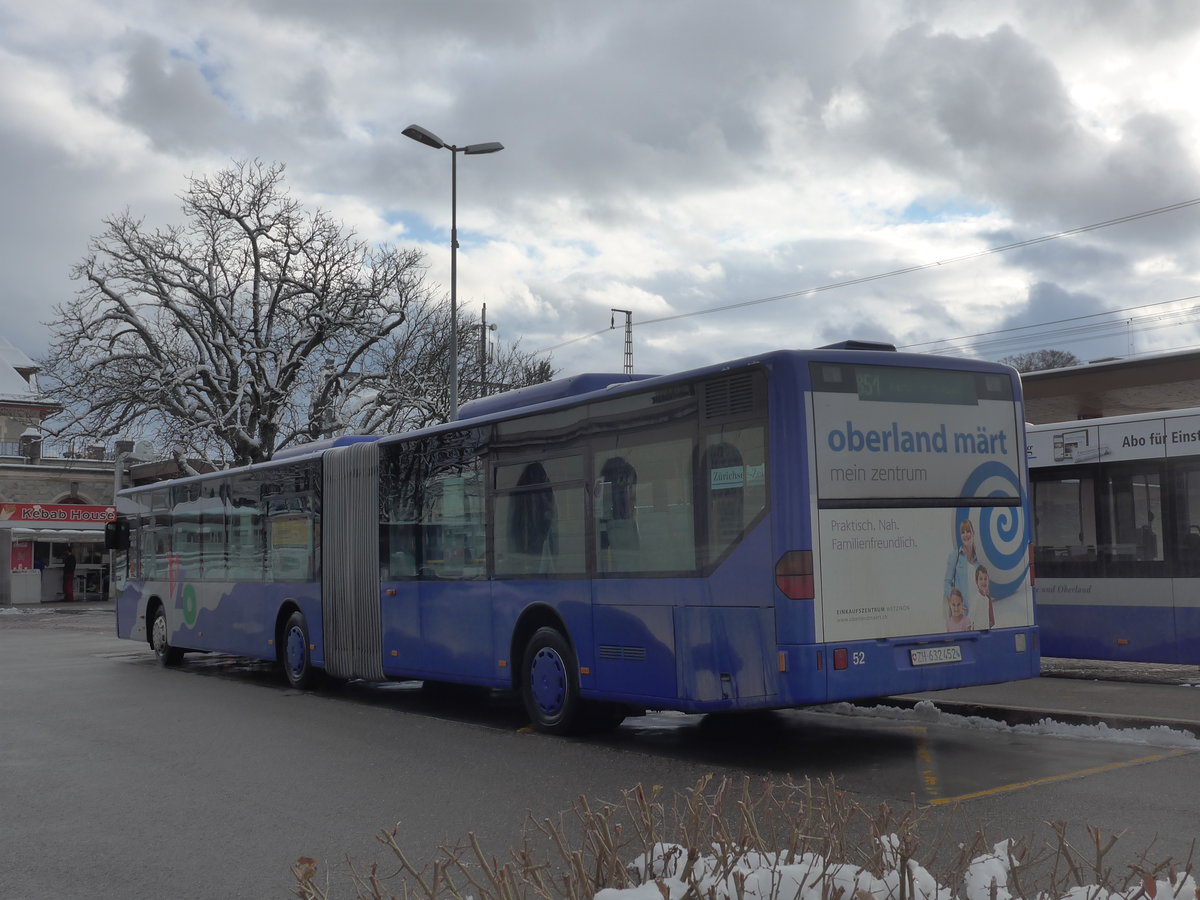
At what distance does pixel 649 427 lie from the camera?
32.6 feet

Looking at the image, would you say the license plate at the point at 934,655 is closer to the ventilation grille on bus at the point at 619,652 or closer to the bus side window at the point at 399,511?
the ventilation grille on bus at the point at 619,652

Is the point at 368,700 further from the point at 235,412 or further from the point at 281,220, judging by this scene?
the point at 281,220

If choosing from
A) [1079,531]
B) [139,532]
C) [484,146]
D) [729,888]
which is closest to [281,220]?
[484,146]

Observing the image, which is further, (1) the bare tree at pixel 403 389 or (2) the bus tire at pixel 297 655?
(1) the bare tree at pixel 403 389

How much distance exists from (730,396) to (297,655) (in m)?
8.61

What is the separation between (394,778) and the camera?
356 inches

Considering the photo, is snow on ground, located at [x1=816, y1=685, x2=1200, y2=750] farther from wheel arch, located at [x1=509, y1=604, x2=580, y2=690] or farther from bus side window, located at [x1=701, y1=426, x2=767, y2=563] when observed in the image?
bus side window, located at [x1=701, y1=426, x2=767, y2=563]

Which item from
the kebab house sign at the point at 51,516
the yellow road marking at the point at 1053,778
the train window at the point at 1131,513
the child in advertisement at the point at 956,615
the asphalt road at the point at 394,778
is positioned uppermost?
the kebab house sign at the point at 51,516

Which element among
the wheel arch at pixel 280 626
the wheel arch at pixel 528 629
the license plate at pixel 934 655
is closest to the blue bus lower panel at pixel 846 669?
the license plate at pixel 934 655

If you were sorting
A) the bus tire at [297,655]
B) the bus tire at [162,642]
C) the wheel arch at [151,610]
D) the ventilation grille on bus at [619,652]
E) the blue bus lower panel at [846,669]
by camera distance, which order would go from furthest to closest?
the wheel arch at [151,610]
the bus tire at [162,642]
the bus tire at [297,655]
the ventilation grille on bus at [619,652]
the blue bus lower panel at [846,669]

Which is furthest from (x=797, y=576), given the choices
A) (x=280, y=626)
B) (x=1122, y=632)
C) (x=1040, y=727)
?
A: (x=280, y=626)

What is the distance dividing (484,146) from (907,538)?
18.9 metres

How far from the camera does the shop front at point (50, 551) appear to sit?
4831cm

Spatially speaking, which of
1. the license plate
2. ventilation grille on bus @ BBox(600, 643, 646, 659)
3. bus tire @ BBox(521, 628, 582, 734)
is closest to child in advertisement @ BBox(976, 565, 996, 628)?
the license plate
